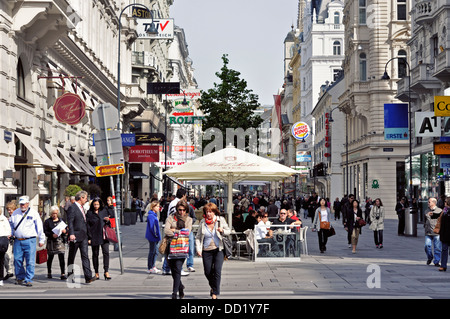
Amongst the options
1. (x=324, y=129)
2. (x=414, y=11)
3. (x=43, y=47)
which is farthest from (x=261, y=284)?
(x=324, y=129)

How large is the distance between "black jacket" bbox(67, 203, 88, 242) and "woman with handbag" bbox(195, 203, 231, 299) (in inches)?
153

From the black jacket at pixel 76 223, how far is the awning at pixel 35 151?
7.56m

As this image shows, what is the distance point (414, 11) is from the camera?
44.8 metres

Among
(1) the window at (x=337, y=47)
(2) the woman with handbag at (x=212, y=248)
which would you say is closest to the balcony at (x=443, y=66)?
(2) the woman with handbag at (x=212, y=248)

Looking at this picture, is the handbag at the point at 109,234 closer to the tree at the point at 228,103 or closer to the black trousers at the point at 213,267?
the black trousers at the point at 213,267

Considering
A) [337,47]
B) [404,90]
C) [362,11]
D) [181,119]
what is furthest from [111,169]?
[337,47]

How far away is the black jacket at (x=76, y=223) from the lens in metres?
15.5

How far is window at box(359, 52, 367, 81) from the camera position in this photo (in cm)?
5922

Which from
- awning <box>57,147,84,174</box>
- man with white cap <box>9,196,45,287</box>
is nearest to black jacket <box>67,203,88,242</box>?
man with white cap <box>9,196,45,287</box>

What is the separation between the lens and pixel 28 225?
49.5 feet

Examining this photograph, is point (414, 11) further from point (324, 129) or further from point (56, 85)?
point (324, 129)

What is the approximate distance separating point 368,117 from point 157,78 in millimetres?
20248

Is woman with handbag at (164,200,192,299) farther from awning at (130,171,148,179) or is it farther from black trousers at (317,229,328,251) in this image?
awning at (130,171,148,179)

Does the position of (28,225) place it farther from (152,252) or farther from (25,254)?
(152,252)
